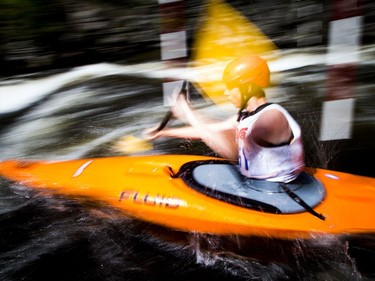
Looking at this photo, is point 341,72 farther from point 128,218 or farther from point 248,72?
point 128,218

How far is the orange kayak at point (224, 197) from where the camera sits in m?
2.04

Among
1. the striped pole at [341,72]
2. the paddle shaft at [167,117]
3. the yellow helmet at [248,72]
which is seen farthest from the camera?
the striped pole at [341,72]

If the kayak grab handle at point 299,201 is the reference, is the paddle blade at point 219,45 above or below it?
above

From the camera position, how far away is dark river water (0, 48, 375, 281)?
2.11 m

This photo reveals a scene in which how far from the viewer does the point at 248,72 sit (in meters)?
2.15

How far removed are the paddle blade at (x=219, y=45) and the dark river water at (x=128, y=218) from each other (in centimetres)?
36

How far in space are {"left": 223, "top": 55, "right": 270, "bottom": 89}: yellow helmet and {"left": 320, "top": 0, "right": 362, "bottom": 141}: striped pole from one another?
87cm

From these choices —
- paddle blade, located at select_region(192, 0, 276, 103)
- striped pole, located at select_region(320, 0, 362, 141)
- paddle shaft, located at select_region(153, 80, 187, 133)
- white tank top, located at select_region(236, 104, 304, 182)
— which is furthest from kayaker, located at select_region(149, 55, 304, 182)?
striped pole, located at select_region(320, 0, 362, 141)

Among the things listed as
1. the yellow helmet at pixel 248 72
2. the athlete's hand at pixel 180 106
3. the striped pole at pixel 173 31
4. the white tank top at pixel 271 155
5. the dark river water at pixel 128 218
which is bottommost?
the dark river water at pixel 128 218

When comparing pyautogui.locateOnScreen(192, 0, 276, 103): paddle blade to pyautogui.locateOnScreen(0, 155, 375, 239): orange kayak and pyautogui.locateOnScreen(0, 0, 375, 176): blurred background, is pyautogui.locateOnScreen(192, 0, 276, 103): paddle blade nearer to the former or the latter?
pyautogui.locateOnScreen(0, 0, 375, 176): blurred background

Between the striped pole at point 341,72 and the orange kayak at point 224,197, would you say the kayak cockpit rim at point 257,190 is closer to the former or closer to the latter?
the orange kayak at point 224,197

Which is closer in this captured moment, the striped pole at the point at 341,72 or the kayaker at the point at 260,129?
the kayaker at the point at 260,129

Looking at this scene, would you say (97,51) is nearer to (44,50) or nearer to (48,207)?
(44,50)

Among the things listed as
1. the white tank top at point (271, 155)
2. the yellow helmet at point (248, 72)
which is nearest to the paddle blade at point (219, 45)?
the yellow helmet at point (248, 72)
